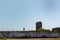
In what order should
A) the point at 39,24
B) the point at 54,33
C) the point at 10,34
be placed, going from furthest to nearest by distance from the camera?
1. the point at 39,24
2. the point at 54,33
3. the point at 10,34

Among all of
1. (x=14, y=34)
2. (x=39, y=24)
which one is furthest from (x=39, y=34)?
(x=39, y=24)

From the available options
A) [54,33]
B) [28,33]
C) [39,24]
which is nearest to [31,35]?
[28,33]

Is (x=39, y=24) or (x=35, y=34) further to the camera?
(x=39, y=24)

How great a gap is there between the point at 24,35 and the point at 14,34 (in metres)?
2.46

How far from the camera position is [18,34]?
34656 mm

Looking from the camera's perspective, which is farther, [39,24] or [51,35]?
[39,24]

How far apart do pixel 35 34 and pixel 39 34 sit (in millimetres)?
995

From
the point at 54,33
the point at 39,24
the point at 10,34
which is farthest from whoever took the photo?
the point at 39,24

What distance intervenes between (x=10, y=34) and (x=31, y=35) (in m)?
5.15

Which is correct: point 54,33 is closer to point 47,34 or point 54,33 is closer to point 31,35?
point 47,34

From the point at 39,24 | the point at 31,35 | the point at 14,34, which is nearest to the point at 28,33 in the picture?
the point at 31,35

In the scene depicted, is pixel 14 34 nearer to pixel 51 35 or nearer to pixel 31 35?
pixel 31 35

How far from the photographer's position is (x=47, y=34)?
35.8 metres

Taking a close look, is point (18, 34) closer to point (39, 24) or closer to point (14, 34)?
point (14, 34)
